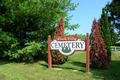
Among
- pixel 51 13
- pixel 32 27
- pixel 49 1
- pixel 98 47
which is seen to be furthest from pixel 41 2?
pixel 98 47

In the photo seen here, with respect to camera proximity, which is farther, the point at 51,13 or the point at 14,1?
the point at 51,13

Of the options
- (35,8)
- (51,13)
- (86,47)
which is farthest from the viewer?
(51,13)

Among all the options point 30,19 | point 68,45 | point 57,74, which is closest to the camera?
point 57,74

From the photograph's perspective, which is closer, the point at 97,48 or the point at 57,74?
the point at 57,74

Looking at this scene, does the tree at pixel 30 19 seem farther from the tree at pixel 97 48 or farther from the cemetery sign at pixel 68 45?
the tree at pixel 97 48

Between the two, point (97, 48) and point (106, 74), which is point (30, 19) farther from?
point (106, 74)

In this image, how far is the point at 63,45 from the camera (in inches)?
288

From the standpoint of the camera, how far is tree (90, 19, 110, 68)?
7199 millimetres

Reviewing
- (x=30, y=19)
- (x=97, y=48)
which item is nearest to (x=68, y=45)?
(x=97, y=48)

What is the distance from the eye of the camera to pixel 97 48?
721 cm

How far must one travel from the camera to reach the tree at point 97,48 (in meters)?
7.20

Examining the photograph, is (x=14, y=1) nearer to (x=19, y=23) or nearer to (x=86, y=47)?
(x=19, y=23)

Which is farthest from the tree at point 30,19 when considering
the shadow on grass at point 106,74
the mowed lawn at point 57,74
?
the shadow on grass at point 106,74

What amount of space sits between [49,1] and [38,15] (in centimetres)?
149
